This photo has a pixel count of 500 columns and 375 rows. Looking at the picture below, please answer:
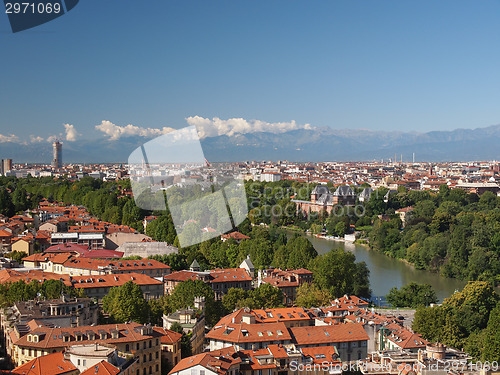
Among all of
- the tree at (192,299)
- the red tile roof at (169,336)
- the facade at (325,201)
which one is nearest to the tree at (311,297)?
the tree at (192,299)

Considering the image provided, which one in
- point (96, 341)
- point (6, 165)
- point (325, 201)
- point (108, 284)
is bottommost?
point (325, 201)

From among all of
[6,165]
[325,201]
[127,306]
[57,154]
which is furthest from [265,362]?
[57,154]

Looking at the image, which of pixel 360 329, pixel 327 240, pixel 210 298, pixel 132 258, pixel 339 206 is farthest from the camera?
pixel 339 206

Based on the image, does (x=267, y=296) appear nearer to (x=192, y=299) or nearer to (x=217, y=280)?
(x=217, y=280)

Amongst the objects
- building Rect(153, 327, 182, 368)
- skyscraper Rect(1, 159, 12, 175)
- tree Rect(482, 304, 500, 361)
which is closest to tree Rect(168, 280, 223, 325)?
building Rect(153, 327, 182, 368)

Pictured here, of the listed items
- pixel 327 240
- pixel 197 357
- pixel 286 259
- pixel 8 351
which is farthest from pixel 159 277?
pixel 327 240

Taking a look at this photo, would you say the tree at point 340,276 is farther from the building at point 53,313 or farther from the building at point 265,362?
the building at point 53,313

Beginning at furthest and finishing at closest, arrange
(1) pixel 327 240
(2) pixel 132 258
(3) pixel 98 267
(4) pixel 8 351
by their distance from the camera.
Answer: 1. (1) pixel 327 240
2. (2) pixel 132 258
3. (3) pixel 98 267
4. (4) pixel 8 351

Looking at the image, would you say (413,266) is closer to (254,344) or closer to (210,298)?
(210,298)
